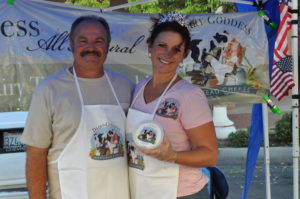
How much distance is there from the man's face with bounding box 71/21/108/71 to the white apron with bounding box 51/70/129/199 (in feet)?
0.43

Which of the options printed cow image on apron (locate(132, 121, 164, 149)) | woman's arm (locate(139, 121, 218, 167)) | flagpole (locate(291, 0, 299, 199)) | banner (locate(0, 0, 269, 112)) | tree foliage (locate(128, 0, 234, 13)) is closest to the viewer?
printed cow image on apron (locate(132, 121, 164, 149))

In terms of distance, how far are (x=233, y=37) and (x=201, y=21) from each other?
0.33m

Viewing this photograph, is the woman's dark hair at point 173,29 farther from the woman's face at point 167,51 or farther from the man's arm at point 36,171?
the man's arm at point 36,171

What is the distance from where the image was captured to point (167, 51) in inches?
91.4

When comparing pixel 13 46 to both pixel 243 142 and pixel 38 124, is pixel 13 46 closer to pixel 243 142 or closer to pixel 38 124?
pixel 38 124

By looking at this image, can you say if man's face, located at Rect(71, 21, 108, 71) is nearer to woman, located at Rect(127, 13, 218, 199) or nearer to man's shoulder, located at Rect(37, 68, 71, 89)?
man's shoulder, located at Rect(37, 68, 71, 89)

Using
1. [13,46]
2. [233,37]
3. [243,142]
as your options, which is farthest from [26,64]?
[243,142]

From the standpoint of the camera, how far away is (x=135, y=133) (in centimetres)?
207

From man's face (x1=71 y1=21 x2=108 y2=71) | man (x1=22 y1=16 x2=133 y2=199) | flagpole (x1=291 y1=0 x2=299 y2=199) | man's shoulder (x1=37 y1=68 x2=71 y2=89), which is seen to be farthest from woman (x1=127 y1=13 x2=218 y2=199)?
flagpole (x1=291 y1=0 x2=299 y2=199)

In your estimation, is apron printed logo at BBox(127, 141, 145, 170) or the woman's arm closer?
the woman's arm

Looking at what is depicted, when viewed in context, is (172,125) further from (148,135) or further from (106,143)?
(106,143)

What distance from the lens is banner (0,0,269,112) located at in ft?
12.3

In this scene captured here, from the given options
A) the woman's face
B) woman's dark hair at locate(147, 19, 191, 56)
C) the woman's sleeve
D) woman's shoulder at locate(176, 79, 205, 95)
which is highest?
woman's dark hair at locate(147, 19, 191, 56)

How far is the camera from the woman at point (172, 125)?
2.20 meters
